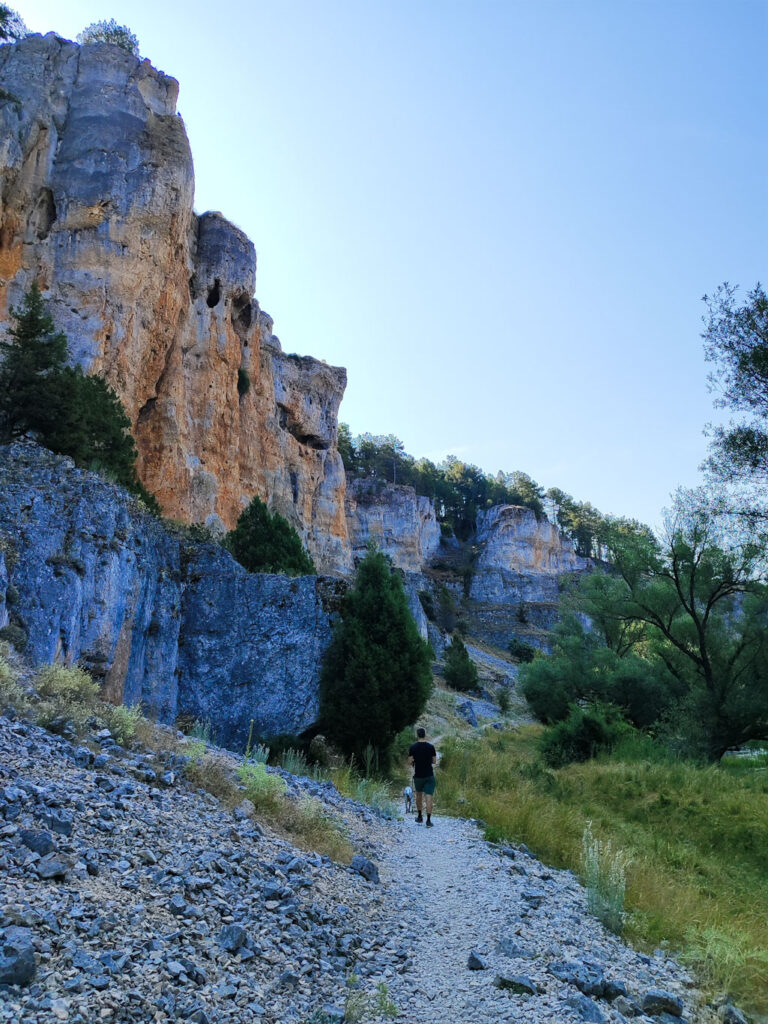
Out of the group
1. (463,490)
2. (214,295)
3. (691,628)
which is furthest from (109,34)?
(463,490)

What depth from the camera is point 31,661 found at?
938 centimetres

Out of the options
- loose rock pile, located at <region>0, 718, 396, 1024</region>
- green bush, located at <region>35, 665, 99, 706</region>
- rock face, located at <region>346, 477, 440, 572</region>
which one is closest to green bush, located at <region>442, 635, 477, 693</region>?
rock face, located at <region>346, 477, 440, 572</region>

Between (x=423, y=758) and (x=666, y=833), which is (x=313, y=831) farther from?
(x=666, y=833)

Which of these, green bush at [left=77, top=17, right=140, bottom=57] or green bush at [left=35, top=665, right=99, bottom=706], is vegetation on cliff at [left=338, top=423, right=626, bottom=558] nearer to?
green bush at [left=77, top=17, right=140, bottom=57]

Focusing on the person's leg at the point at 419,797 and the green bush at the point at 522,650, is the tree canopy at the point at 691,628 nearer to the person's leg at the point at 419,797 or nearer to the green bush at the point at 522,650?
the person's leg at the point at 419,797

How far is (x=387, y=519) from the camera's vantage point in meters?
70.4

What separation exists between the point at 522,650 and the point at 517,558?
20.4 meters

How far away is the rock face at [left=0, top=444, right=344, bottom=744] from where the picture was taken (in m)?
10.7

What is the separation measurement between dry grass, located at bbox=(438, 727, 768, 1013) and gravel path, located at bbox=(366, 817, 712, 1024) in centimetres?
46

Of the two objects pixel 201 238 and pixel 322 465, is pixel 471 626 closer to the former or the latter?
pixel 322 465

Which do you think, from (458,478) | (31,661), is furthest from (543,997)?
(458,478)

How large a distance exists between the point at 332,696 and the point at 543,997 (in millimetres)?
11015

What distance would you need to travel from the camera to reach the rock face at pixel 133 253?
29359 millimetres

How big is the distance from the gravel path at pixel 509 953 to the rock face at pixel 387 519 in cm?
6219
